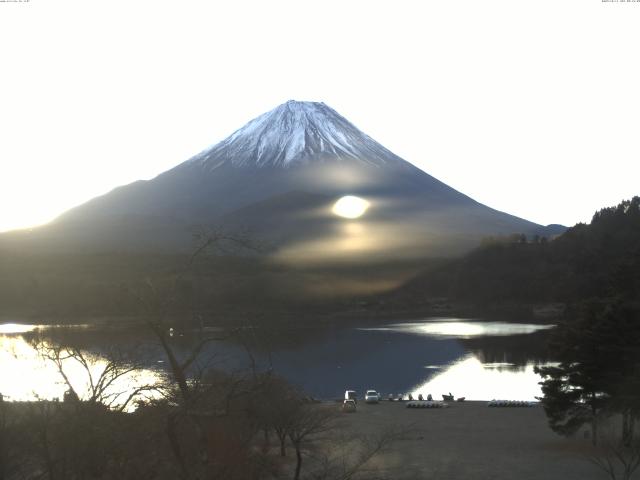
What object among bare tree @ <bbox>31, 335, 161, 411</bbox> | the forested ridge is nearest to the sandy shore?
bare tree @ <bbox>31, 335, 161, 411</bbox>

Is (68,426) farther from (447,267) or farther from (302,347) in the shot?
(447,267)

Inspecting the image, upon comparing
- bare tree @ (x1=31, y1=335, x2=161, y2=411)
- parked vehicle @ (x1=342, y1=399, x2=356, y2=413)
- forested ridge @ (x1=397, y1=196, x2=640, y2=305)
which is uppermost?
forested ridge @ (x1=397, y1=196, x2=640, y2=305)

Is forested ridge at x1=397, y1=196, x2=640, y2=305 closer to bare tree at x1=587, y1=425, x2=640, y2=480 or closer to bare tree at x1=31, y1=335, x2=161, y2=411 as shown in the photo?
bare tree at x1=587, y1=425, x2=640, y2=480

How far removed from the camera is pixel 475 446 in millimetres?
11156

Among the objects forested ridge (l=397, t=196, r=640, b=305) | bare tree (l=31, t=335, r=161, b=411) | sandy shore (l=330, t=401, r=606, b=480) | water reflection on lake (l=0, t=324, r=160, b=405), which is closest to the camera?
bare tree (l=31, t=335, r=161, b=411)

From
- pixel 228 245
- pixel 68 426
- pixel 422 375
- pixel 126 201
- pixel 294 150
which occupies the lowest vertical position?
pixel 422 375

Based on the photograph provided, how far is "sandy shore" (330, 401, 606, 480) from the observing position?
9.30 metres

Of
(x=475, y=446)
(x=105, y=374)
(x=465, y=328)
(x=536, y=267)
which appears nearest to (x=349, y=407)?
(x=475, y=446)

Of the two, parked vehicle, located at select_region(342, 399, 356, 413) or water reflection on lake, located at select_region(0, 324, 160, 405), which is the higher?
water reflection on lake, located at select_region(0, 324, 160, 405)

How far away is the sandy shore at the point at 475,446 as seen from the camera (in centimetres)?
930

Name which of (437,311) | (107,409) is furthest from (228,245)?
(437,311)

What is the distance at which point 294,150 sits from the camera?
78250 mm

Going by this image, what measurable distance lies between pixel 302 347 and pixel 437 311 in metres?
23.2

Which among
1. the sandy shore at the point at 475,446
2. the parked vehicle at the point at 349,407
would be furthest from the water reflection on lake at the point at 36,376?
the parked vehicle at the point at 349,407
